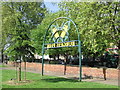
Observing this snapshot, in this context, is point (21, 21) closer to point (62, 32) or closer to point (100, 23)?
point (62, 32)

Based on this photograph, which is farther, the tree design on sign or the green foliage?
the tree design on sign

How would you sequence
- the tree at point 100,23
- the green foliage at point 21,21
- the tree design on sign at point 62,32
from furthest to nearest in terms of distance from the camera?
1. the tree design on sign at point 62,32
2. the green foliage at point 21,21
3. the tree at point 100,23

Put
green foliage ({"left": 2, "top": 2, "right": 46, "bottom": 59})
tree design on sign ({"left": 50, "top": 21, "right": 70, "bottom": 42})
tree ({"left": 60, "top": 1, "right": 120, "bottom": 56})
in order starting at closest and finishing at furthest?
1. tree ({"left": 60, "top": 1, "right": 120, "bottom": 56})
2. green foliage ({"left": 2, "top": 2, "right": 46, "bottom": 59})
3. tree design on sign ({"left": 50, "top": 21, "right": 70, "bottom": 42})

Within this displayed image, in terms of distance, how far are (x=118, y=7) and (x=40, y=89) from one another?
7985 mm

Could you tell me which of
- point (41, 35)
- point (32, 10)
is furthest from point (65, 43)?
point (32, 10)

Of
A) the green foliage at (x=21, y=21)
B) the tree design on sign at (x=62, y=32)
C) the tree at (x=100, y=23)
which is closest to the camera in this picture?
the tree at (x=100, y=23)

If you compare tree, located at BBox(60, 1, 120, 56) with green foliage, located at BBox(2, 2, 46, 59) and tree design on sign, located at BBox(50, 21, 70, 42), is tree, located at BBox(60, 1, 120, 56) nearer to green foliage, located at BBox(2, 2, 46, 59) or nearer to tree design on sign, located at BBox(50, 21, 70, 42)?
tree design on sign, located at BBox(50, 21, 70, 42)

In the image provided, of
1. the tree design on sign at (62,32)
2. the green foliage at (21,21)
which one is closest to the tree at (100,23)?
the tree design on sign at (62,32)

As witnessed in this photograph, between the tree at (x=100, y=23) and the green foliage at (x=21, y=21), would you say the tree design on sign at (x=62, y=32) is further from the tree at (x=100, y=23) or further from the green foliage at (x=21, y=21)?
the green foliage at (x=21, y=21)

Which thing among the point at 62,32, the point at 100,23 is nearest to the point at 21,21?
the point at 62,32

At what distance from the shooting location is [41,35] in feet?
67.7

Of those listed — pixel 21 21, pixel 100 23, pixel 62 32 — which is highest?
pixel 21 21

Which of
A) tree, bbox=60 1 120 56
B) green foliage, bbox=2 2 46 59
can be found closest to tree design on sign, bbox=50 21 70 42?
tree, bbox=60 1 120 56

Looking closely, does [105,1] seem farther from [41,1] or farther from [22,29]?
[41,1]
